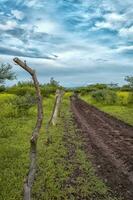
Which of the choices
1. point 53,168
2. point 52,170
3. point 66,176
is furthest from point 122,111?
point 66,176

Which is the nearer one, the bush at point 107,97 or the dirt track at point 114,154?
the dirt track at point 114,154

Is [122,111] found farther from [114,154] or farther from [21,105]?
[114,154]

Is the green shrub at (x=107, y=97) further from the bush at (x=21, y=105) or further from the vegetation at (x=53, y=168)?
the vegetation at (x=53, y=168)

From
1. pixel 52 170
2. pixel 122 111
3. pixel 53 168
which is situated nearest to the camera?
pixel 52 170

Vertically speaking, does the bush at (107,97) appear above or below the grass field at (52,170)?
above

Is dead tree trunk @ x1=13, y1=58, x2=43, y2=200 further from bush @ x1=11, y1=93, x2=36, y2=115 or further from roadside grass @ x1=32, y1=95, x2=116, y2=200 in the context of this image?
bush @ x1=11, y1=93, x2=36, y2=115

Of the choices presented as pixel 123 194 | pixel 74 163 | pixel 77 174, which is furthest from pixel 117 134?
pixel 123 194

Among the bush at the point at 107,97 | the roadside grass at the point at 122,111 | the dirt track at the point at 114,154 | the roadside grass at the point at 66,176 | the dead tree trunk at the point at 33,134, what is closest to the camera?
the dead tree trunk at the point at 33,134

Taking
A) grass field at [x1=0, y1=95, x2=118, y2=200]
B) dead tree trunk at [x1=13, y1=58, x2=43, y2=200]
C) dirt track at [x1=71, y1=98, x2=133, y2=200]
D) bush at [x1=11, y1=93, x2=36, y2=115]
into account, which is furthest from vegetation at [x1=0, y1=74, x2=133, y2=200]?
bush at [x1=11, y1=93, x2=36, y2=115]

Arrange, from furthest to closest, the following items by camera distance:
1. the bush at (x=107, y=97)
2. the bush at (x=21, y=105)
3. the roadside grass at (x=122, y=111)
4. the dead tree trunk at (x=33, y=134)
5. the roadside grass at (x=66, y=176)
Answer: the bush at (x=107, y=97), the bush at (x=21, y=105), the roadside grass at (x=122, y=111), the roadside grass at (x=66, y=176), the dead tree trunk at (x=33, y=134)

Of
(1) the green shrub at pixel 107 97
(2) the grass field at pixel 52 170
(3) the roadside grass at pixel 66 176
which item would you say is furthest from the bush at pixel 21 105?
(1) the green shrub at pixel 107 97

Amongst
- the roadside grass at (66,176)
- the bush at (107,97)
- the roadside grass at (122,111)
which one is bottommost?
the roadside grass at (66,176)

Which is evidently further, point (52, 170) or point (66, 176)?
point (52, 170)

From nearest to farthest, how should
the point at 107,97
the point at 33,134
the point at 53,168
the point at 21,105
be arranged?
the point at 33,134
the point at 53,168
the point at 21,105
the point at 107,97
